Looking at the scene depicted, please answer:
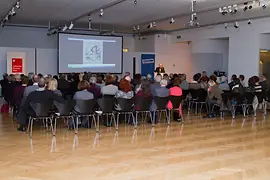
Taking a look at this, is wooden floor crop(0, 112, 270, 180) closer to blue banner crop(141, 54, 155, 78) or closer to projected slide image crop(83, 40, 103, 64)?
projected slide image crop(83, 40, 103, 64)

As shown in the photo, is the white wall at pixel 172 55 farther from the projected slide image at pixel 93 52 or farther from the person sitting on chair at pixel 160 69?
the projected slide image at pixel 93 52

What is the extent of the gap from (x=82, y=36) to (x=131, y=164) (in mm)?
11639

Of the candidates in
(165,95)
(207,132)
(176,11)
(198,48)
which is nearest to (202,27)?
(198,48)

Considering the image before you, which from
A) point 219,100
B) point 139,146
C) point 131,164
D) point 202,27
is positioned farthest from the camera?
point 202,27

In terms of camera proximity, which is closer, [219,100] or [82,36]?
[219,100]

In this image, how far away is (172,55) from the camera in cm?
1864

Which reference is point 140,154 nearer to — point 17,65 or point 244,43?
point 244,43

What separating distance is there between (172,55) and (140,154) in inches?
520

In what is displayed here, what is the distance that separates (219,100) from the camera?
9.99m

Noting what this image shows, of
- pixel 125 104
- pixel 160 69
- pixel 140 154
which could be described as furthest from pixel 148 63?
pixel 140 154

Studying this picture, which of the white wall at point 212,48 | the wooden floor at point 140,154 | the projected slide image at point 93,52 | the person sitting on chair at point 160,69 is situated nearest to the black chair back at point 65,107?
the wooden floor at point 140,154

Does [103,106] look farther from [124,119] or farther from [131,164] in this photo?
[131,164]

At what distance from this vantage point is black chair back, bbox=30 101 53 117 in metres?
6.91

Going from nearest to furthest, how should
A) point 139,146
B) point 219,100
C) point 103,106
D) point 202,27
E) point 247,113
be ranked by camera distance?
point 139,146
point 103,106
point 219,100
point 247,113
point 202,27
